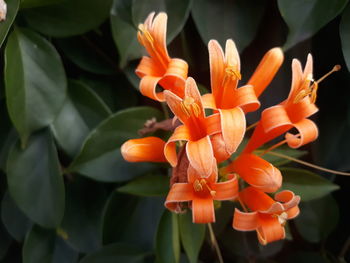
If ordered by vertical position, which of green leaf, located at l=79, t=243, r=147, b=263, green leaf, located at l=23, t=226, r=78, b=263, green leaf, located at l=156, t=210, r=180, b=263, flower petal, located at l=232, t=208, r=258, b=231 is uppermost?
flower petal, located at l=232, t=208, r=258, b=231

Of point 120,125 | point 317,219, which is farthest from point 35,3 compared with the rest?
point 317,219

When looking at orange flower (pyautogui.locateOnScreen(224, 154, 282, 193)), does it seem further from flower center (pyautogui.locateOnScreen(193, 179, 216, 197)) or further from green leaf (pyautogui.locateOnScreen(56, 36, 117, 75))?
green leaf (pyautogui.locateOnScreen(56, 36, 117, 75))

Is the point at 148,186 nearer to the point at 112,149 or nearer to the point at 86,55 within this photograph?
the point at 112,149

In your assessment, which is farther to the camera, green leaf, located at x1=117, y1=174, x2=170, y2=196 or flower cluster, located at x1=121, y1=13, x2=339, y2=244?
green leaf, located at x1=117, y1=174, x2=170, y2=196

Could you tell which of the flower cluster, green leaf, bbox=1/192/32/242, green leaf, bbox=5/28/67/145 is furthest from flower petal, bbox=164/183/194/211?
green leaf, bbox=1/192/32/242

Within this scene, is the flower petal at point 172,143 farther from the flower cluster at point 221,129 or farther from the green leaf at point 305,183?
the green leaf at point 305,183

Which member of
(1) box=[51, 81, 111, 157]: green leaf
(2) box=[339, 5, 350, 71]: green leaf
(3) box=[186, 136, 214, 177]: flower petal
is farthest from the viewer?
(1) box=[51, 81, 111, 157]: green leaf

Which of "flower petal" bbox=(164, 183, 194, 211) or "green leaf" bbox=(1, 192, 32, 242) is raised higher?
"flower petal" bbox=(164, 183, 194, 211)
